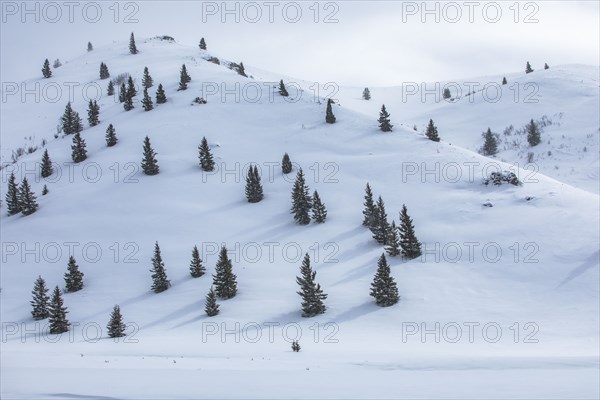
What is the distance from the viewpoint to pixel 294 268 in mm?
33906

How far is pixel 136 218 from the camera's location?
4381 cm

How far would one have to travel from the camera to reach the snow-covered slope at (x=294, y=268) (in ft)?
31.9

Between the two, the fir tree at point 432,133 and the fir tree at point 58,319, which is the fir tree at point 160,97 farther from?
the fir tree at point 58,319

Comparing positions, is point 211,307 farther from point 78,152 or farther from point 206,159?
point 78,152

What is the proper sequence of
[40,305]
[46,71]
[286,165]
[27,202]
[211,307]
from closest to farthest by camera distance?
[211,307]
[40,305]
[27,202]
[286,165]
[46,71]

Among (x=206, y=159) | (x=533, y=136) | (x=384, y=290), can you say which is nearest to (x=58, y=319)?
(x=384, y=290)

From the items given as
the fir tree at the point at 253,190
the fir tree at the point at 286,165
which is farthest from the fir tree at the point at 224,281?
the fir tree at the point at 286,165

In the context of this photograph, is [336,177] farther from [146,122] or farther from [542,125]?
[542,125]

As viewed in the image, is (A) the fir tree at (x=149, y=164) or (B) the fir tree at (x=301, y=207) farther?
(A) the fir tree at (x=149, y=164)

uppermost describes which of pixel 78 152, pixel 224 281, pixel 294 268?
pixel 78 152

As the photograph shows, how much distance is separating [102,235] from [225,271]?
1672 cm

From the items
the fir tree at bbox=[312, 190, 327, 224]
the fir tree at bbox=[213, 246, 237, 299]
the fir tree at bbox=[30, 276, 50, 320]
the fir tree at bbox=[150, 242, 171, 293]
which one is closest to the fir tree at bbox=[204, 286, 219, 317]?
the fir tree at bbox=[213, 246, 237, 299]

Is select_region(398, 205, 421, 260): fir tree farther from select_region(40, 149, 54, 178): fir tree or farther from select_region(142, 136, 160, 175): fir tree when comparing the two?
select_region(40, 149, 54, 178): fir tree

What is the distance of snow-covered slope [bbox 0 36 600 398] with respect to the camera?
9719 millimetres
